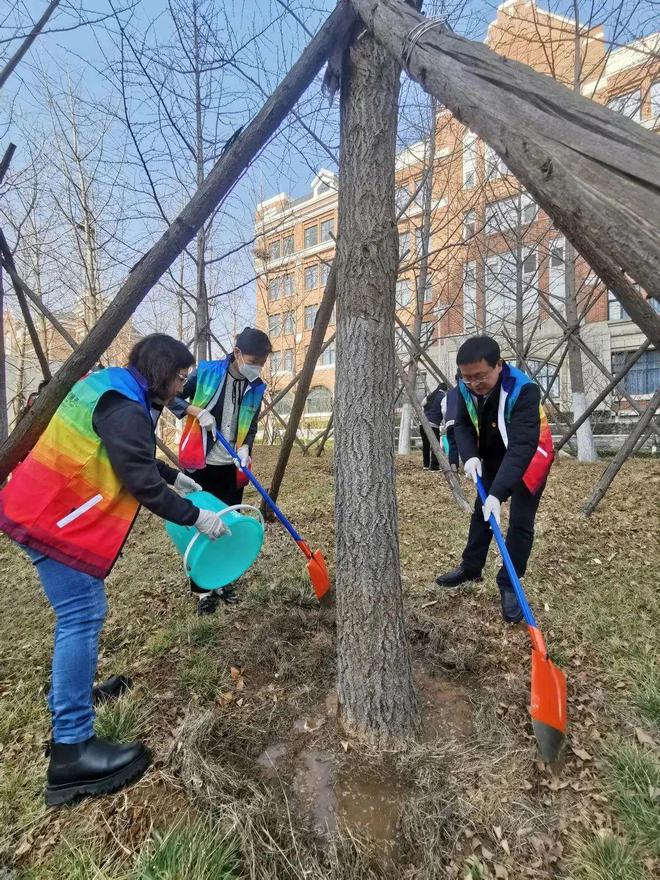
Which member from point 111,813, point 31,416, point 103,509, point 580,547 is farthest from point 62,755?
point 580,547

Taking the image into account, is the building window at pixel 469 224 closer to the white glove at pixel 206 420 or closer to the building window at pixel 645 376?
the white glove at pixel 206 420

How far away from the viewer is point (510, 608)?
2969 millimetres

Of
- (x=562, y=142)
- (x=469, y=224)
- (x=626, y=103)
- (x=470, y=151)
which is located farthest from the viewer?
(x=469, y=224)

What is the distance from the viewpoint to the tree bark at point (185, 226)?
6.94ft

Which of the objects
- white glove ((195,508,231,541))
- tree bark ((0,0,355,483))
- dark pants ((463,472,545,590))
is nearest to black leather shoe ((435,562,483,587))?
dark pants ((463,472,545,590))

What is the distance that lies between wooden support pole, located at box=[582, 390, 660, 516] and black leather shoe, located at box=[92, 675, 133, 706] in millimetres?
4634

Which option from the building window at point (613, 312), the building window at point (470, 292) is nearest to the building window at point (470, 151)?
the building window at point (470, 292)

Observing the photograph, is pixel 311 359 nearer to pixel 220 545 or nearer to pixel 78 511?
pixel 220 545

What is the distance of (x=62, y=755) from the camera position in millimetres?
1814

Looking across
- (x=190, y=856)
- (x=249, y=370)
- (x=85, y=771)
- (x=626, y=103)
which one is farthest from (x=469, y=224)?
(x=190, y=856)

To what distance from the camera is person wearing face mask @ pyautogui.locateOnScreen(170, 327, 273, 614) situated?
330 cm

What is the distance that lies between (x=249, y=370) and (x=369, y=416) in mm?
1554

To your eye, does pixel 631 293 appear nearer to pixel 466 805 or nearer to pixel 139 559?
pixel 466 805

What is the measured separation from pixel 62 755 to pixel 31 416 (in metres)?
1.75
